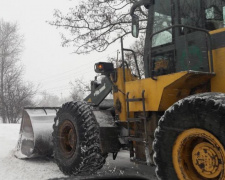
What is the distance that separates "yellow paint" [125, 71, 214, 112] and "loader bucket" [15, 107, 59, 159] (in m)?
3.09

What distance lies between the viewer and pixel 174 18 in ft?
14.1

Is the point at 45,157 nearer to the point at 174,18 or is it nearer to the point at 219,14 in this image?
the point at 174,18

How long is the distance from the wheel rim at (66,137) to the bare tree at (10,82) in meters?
20.7

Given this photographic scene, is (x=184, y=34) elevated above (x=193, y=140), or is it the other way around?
(x=184, y=34)

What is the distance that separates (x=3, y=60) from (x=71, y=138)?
2947cm

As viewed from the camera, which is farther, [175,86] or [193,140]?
[175,86]

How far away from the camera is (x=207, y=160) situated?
301 centimetres

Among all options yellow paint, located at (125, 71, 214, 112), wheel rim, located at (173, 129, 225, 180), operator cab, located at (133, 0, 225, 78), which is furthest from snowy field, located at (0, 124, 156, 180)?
operator cab, located at (133, 0, 225, 78)

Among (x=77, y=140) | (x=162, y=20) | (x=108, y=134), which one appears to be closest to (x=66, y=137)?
(x=77, y=140)

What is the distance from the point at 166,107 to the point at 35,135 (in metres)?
3.66

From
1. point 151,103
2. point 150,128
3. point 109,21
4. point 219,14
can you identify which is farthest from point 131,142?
point 109,21

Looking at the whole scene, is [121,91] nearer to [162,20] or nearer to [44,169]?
[162,20]

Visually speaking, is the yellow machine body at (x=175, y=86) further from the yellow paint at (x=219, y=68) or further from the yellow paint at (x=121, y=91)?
the yellow paint at (x=121, y=91)

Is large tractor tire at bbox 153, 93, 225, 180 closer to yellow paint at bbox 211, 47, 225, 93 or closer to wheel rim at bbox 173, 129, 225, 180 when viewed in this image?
wheel rim at bbox 173, 129, 225, 180
